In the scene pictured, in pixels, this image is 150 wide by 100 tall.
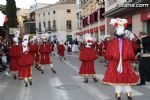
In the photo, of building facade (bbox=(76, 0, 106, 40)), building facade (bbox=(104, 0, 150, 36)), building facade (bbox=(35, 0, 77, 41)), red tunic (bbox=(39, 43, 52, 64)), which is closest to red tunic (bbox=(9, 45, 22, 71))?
red tunic (bbox=(39, 43, 52, 64))

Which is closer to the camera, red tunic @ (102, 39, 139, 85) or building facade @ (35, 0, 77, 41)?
red tunic @ (102, 39, 139, 85)

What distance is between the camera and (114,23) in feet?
33.9

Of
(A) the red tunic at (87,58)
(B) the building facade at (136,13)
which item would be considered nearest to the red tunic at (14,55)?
(A) the red tunic at (87,58)

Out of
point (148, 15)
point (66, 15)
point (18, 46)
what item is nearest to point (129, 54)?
point (18, 46)

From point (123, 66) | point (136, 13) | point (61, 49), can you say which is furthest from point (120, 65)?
point (61, 49)

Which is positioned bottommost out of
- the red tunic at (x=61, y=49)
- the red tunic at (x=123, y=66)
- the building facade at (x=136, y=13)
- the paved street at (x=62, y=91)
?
the paved street at (x=62, y=91)

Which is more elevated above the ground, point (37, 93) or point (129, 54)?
point (129, 54)

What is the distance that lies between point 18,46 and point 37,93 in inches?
193

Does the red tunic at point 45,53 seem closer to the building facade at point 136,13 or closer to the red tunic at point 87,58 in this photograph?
the red tunic at point 87,58

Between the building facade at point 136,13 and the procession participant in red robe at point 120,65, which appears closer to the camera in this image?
the procession participant in red robe at point 120,65

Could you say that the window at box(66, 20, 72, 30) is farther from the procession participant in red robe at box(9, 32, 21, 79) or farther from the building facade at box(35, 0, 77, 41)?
the procession participant in red robe at box(9, 32, 21, 79)

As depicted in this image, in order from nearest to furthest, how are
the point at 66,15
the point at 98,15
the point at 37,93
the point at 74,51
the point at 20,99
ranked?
the point at 20,99 < the point at 37,93 < the point at 98,15 < the point at 74,51 < the point at 66,15

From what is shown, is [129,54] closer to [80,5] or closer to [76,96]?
[76,96]

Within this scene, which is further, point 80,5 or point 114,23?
point 80,5
